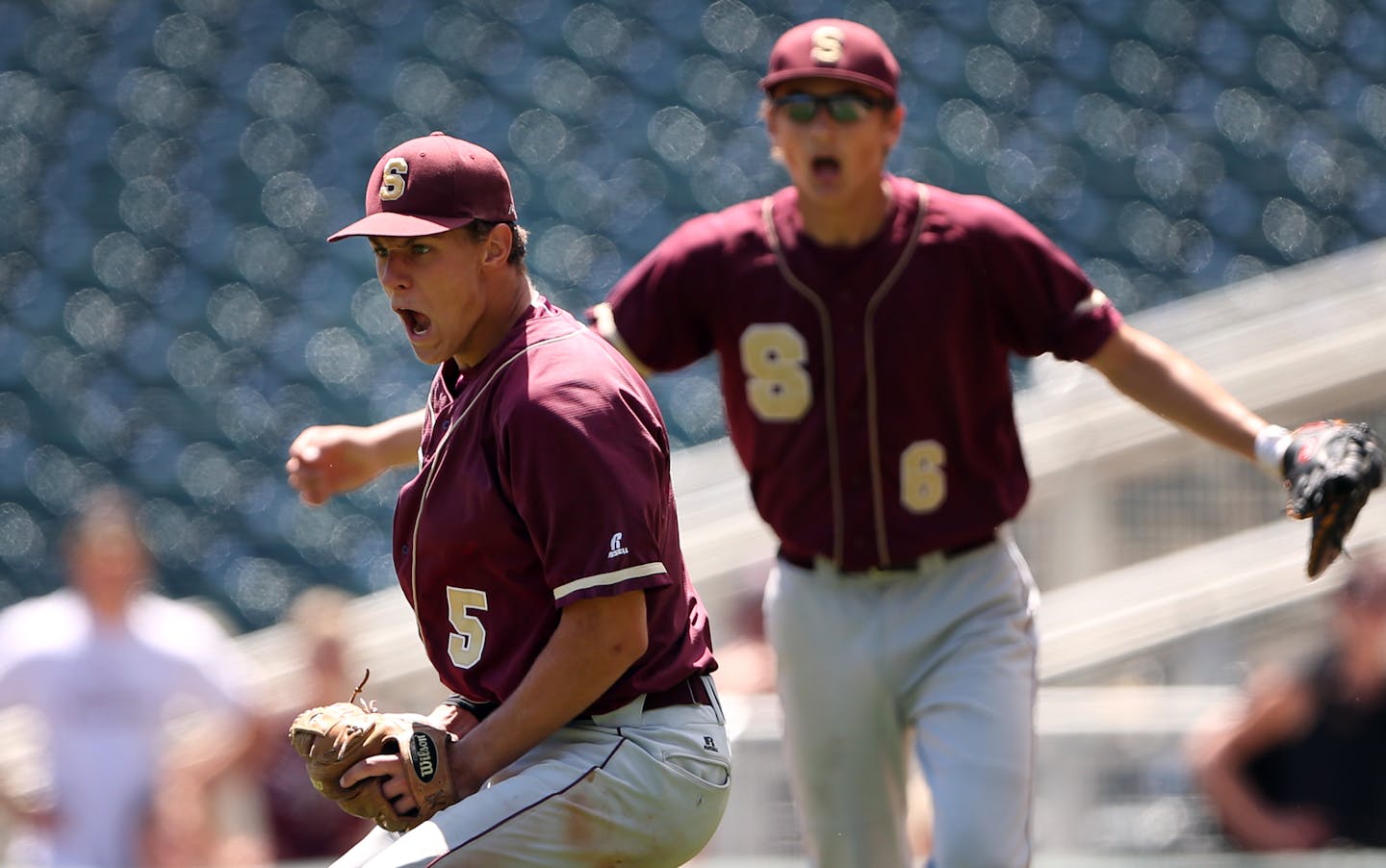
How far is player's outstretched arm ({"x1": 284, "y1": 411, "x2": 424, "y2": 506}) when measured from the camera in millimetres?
3219

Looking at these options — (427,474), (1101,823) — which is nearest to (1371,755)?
(1101,823)

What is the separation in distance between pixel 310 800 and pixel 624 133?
7.65 m

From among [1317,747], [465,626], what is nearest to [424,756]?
[465,626]

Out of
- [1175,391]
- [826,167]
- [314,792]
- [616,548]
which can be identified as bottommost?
[314,792]

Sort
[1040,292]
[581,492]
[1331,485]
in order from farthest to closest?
[1040,292] < [1331,485] < [581,492]

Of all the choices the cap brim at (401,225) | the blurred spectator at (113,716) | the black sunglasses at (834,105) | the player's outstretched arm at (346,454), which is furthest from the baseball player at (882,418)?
the blurred spectator at (113,716)

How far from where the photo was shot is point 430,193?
2.57 metres

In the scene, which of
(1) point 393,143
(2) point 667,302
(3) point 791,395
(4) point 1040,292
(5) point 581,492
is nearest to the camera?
(5) point 581,492

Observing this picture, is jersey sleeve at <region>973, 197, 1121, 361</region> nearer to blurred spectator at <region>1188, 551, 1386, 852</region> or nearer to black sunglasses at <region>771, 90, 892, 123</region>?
black sunglasses at <region>771, 90, 892, 123</region>

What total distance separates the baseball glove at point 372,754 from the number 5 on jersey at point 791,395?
1.30 meters

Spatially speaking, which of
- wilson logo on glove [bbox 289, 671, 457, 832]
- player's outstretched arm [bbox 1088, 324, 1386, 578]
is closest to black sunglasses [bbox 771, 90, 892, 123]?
player's outstretched arm [bbox 1088, 324, 1386, 578]

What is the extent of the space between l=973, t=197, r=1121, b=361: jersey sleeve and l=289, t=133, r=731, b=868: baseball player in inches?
43.7

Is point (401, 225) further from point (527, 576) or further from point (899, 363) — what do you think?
point (899, 363)

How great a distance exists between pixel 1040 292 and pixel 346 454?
51.0 inches
